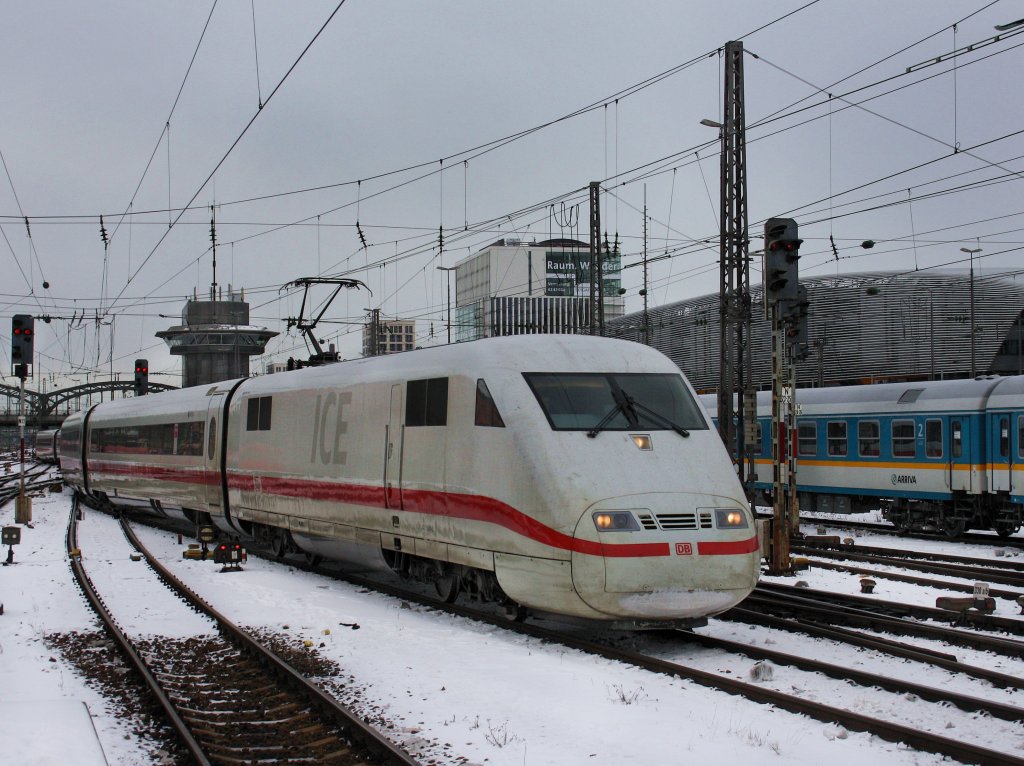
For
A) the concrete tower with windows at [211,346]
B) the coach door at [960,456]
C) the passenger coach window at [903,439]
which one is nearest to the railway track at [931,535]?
the coach door at [960,456]

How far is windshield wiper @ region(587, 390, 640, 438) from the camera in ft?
34.9

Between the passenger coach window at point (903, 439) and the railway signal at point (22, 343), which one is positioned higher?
the railway signal at point (22, 343)

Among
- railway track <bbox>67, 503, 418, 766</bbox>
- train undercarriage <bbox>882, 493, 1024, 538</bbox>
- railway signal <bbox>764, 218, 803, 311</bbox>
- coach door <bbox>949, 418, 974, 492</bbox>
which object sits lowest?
railway track <bbox>67, 503, 418, 766</bbox>

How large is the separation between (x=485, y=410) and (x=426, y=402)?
1513mm

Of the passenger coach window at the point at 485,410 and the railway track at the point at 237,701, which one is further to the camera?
the passenger coach window at the point at 485,410

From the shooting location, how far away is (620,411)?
10.9 meters

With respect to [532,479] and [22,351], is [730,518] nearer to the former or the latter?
[532,479]

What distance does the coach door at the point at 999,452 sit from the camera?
67.8ft

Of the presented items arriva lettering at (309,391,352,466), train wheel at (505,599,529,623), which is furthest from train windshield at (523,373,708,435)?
arriva lettering at (309,391,352,466)

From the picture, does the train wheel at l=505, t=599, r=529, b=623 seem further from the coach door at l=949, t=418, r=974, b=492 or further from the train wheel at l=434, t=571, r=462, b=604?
the coach door at l=949, t=418, r=974, b=492

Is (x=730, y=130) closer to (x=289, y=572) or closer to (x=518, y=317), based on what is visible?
(x=289, y=572)

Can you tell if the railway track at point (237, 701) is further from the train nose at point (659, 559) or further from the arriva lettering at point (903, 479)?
the arriva lettering at point (903, 479)

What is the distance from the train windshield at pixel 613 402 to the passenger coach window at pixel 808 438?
15.5 m

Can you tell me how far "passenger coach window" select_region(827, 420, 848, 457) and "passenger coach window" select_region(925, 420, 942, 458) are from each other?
2532 millimetres
